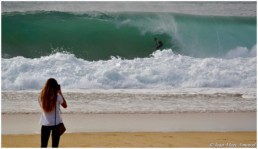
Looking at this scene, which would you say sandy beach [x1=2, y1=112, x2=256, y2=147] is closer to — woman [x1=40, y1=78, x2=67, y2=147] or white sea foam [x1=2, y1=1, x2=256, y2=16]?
woman [x1=40, y1=78, x2=67, y2=147]

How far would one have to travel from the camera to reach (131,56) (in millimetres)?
13359

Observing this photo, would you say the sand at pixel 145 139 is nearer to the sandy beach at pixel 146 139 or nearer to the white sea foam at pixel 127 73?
the sandy beach at pixel 146 139

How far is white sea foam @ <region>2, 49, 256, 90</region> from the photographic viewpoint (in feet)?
33.7

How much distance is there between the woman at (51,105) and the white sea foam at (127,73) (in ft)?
18.2

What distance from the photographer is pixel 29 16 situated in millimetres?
14625

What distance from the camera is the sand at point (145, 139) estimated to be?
5180mm

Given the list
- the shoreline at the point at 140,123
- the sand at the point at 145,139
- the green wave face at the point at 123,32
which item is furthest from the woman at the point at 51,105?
the green wave face at the point at 123,32

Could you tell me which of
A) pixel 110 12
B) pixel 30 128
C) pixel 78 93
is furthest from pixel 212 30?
pixel 30 128

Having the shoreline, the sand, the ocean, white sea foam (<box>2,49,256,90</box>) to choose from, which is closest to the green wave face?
the ocean

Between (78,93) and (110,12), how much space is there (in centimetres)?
657

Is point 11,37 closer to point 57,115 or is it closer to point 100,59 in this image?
point 100,59

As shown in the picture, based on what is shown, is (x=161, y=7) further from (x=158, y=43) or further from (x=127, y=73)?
(x=127, y=73)

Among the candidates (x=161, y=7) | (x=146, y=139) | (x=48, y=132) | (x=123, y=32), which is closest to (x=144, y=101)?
(x=146, y=139)

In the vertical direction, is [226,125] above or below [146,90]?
below
